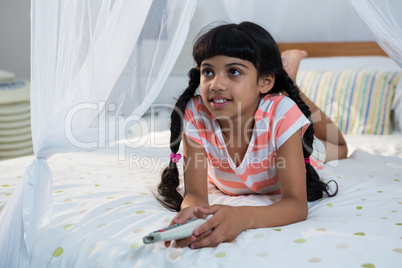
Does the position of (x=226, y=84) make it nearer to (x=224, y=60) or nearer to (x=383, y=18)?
(x=224, y=60)

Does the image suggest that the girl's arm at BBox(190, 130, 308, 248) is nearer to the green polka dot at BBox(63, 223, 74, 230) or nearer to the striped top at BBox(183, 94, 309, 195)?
the striped top at BBox(183, 94, 309, 195)

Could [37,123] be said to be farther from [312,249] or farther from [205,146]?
[312,249]

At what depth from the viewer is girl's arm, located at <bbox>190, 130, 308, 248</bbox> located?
933 millimetres

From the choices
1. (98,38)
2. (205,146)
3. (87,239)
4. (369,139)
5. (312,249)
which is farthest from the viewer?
(369,139)

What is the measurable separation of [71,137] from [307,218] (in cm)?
64

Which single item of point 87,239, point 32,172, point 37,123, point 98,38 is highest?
point 98,38

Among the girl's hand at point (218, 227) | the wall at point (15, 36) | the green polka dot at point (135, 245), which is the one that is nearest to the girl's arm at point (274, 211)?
A: the girl's hand at point (218, 227)

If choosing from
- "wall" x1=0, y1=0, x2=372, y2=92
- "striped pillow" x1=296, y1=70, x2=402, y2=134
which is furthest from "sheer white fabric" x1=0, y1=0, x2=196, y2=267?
"striped pillow" x1=296, y1=70, x2=402, y2=134

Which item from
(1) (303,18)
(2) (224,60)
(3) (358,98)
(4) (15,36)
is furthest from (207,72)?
(4) (15,36)

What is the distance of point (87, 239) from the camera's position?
1004 mm

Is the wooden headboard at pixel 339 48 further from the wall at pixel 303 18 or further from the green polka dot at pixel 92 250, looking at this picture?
the green polka dot at pixel 92 250

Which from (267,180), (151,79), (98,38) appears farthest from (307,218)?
(98,38)

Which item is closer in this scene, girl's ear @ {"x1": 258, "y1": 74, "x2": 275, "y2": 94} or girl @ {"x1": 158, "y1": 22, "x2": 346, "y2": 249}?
girl @ {"x1": 158, "y1": 22, "x2": 346, "y2": 249}

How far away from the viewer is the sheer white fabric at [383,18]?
Answer: 127cm
